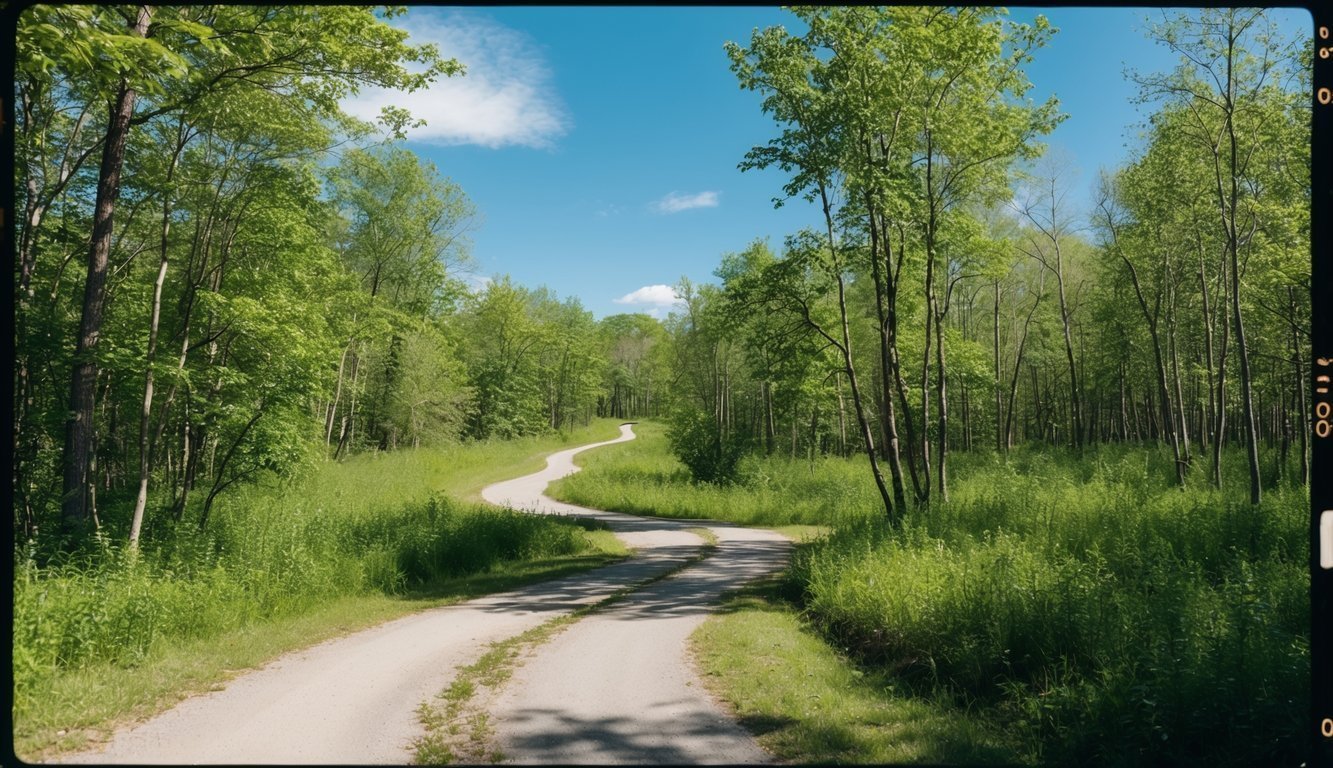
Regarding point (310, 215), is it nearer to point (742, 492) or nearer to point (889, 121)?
point (889, 121)

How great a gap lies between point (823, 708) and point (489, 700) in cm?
281

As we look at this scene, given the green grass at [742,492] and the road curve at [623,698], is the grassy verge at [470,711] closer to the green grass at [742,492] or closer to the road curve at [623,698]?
the road curve at [623,698]

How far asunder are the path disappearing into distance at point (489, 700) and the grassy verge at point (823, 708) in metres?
0.30

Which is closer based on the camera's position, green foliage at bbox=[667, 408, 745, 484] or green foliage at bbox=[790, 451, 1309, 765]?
green foliage at bbox=[790, 451, 1309, 765]

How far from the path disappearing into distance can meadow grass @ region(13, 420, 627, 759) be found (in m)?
0.36

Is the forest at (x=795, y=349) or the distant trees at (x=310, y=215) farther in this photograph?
the distant trees at (x=310, y=215)

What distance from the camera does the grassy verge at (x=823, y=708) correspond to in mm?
4641

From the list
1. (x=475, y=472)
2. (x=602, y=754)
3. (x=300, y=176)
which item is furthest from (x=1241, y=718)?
(x=475, y=472)

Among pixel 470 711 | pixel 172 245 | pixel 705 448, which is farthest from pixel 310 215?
pixel 705 448

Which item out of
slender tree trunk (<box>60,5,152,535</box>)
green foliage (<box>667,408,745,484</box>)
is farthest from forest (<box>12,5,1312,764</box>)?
green foliage (<box>667,408,745,484</box>)

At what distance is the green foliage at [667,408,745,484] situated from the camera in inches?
1073

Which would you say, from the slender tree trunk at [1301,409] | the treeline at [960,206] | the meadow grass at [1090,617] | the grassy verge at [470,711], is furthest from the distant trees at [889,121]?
the grassy verge at [470,711]

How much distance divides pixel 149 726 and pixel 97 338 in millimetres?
7929

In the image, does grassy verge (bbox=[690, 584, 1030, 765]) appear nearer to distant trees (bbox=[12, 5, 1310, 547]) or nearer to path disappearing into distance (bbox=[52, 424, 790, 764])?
path disappearing into distance (bbox=[52, 424, 790, 764])
